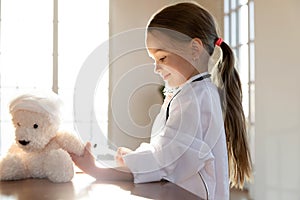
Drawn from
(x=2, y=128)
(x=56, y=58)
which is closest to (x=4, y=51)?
(x=56, y=58)

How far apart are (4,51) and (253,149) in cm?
247

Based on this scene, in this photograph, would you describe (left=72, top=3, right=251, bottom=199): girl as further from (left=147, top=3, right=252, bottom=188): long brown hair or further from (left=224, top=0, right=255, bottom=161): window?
(left=224, top=0, right=255, bottom=161): window

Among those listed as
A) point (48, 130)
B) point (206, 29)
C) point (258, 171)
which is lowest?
point (258, 171)

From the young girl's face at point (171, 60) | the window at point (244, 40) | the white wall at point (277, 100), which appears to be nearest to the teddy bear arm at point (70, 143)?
the young girl's face at point (171, 60)

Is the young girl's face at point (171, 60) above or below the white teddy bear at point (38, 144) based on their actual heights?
above

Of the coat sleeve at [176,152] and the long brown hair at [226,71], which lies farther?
the long brown hair at [226,71]

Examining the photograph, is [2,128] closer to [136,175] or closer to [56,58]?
[56,58]

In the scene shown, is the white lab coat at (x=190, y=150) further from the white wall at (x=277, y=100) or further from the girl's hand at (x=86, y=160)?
the white wall at (x=277, y=100)

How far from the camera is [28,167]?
760 mm

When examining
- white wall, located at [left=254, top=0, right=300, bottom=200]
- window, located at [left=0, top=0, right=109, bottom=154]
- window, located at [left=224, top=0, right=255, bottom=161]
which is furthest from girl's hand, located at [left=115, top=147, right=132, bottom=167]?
window, located at [left=0, top=0, right=109, bottom=154]

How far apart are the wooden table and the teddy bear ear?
0.42 feet

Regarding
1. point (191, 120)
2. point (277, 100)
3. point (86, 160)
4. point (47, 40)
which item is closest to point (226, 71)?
point (191, 120)

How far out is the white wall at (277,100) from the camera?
102 inches

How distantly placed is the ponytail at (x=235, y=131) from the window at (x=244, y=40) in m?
2.07
